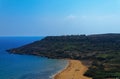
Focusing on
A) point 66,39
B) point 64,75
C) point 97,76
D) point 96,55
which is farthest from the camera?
point 66,39

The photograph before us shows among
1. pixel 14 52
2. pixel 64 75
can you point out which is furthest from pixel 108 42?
pixel 64 75

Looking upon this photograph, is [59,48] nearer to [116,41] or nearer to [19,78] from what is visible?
[116,41]

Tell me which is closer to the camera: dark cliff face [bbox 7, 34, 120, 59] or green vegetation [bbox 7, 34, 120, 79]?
green vegetation [bbox 7, 34, 120, 79]

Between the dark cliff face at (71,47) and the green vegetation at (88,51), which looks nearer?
the green vegetation at (88,51)

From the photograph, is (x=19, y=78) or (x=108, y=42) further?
(x=108, y=42)

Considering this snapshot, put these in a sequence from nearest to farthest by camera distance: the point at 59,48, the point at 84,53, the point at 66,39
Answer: the point at 84,53 < the point at 59,48 < the point at 66,39
